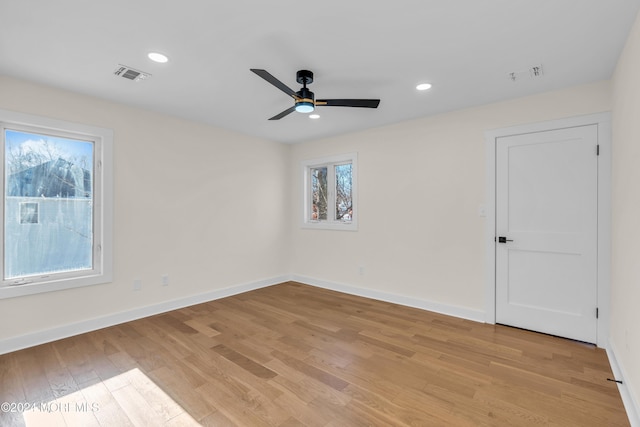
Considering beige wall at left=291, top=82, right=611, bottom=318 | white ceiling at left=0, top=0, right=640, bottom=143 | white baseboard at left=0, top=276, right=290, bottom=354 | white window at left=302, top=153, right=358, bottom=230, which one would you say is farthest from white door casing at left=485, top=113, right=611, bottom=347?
white baseboard at left=0, top=276, right=290, bottom=354

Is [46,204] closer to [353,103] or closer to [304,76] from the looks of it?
[304,76]

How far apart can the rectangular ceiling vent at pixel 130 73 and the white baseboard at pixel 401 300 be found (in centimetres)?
365

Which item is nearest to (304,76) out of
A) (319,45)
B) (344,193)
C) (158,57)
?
(319,45)

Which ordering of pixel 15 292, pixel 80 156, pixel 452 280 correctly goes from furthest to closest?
pixel 452 280 < pixel 80 156 < pixel 15 292

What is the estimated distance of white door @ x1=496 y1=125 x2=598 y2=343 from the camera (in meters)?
2.84

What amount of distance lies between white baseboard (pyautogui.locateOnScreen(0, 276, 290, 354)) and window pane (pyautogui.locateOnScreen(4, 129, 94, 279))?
0.57 m

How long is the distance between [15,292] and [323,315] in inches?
119

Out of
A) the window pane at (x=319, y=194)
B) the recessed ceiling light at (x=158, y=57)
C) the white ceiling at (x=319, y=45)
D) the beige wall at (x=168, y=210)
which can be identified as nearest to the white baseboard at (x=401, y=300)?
the beige wall at (x=168, y=210)

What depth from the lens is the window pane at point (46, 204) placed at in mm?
2822

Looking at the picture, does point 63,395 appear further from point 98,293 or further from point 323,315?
point 323,315

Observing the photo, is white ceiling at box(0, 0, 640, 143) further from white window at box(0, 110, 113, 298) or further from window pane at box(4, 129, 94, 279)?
window pane at box(4, 129, 94, 279)

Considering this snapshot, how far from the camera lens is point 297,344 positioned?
9.41 ft

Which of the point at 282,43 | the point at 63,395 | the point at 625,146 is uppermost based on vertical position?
the point at 282,43

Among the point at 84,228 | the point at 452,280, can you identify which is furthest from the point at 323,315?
the point at 84,228
